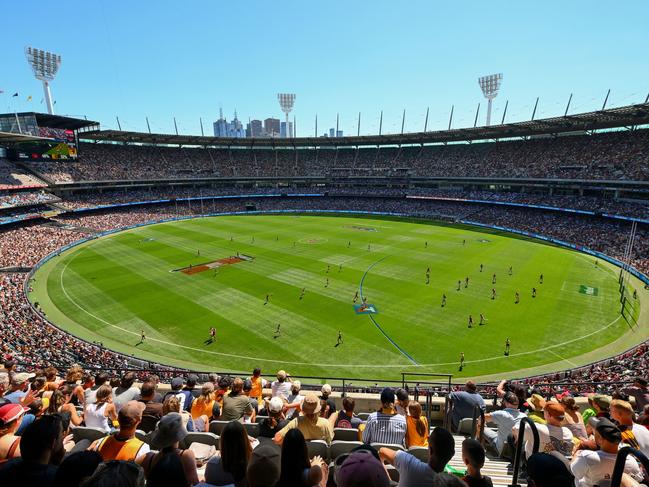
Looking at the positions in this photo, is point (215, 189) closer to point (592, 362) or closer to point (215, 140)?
point (215, 140)

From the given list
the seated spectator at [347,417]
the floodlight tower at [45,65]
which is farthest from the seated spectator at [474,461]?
the floodlight tower at [45,65]

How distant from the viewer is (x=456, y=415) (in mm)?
9555

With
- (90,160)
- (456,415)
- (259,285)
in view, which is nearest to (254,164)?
(90,160)

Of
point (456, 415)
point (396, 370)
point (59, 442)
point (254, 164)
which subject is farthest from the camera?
point (254, 164)

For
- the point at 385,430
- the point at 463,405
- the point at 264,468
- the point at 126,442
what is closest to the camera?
the point at 264,468

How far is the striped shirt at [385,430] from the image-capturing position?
644 centimetres

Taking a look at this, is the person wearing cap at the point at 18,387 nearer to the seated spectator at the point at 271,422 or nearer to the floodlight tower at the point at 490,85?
the seated spectator at the point at 271,422

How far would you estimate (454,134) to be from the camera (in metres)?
84.5

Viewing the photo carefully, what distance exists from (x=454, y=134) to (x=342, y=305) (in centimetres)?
6776

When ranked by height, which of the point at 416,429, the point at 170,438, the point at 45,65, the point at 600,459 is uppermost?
the point at 45,65

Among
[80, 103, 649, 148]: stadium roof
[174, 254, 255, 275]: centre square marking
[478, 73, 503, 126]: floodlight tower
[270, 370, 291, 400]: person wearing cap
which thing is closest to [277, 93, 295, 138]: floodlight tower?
[80, 103, 649, 148]: stadium roof

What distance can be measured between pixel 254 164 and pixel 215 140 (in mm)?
13705

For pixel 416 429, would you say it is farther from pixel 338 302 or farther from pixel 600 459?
pixel 338 302

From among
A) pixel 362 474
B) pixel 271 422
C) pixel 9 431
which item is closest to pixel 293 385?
pixel 271 422
